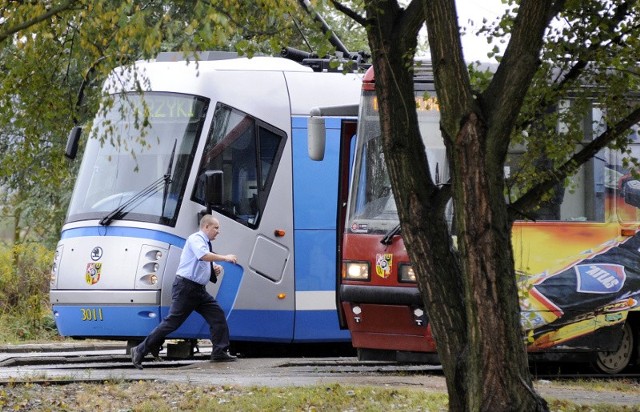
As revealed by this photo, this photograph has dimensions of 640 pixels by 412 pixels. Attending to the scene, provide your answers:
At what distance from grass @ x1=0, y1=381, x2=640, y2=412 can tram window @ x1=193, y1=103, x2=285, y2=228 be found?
411 cm

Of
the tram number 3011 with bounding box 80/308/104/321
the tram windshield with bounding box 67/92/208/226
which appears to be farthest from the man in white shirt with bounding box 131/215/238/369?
the tram windshield with bounding box 67/92/208/226

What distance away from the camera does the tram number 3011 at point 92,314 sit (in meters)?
14.8

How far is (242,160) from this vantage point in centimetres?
1569

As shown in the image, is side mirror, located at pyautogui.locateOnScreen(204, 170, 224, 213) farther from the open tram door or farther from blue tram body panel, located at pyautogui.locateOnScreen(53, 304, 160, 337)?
blue tram body panel, located at pyautogui.locateOnScreen(53, 304, 160, 337)

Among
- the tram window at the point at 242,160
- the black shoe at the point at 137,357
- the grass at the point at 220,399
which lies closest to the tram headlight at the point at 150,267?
the black shoe at the point at 137,357

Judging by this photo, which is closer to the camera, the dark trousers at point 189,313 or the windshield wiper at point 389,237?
the windshield wiper at point 389,237

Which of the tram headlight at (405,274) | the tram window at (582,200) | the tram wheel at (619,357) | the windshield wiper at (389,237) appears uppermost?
the tram window at (582,200)

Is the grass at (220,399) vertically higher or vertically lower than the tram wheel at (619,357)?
lower

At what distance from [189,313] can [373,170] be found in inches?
106

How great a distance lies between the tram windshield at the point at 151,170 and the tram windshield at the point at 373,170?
230 cm

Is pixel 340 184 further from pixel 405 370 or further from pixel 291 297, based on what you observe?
pixel 405 370

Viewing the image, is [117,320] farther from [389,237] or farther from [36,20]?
[36,20]

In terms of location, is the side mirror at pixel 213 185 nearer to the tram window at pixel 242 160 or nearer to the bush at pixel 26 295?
the tram window at pixel 242 160

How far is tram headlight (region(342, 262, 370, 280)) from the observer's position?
44.9ft
